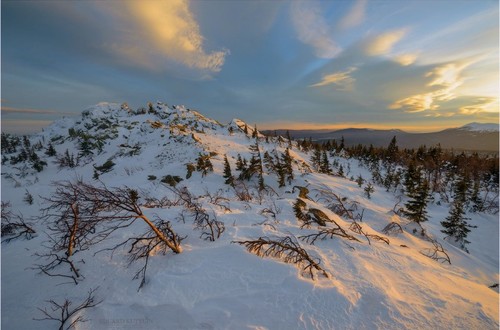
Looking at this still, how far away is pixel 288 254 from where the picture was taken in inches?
203

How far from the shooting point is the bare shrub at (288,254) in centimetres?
456

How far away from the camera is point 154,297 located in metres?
3.99

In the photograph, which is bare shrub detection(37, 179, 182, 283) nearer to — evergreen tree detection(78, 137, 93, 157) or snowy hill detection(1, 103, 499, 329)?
snowy hill detection(1, 103, 499, 329)

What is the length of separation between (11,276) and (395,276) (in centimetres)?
902

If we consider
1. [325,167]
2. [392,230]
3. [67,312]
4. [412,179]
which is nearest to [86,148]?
[325,167]

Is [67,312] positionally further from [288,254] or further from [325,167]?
[325,167]

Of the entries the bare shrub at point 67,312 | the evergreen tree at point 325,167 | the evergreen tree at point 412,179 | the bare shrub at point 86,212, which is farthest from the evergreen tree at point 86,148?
the evergreen tree at point 412,179

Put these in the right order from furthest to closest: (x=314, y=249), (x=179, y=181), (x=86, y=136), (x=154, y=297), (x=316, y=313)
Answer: (x=86, y=136)
(x=179, y=181)
(x=314, y=249)
(x=154, y=297)
(x=316, y=313)

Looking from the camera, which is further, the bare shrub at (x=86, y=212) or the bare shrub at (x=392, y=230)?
the bare shrub at (x=392, y=230)

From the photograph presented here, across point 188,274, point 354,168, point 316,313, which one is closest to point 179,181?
point 188,274

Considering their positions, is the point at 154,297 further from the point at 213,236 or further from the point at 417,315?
the point at 417,315

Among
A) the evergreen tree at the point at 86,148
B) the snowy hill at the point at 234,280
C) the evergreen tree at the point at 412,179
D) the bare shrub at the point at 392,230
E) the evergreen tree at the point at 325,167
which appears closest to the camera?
the snowy hill at the point at 234,280

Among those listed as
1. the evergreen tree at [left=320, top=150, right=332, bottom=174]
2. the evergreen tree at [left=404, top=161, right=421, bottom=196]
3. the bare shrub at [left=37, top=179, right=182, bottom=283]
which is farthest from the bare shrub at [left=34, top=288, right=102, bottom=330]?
the evergreen tree at [left=320, top=150, right=332, bottom=174]

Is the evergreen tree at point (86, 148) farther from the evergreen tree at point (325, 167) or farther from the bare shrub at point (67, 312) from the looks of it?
the bare shrub at point (67, 312)
